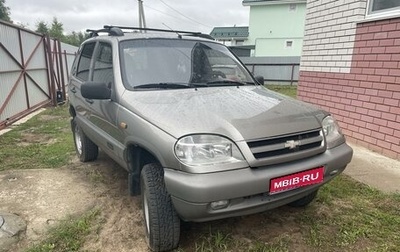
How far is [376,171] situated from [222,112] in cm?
285

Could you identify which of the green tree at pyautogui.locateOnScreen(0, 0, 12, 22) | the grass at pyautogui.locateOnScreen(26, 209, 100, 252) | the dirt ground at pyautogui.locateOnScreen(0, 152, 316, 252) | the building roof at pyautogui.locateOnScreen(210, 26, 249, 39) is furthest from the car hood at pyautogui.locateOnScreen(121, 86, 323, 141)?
the green tree at pyautogui.locateOnScreen(0, 0, 12, 22)

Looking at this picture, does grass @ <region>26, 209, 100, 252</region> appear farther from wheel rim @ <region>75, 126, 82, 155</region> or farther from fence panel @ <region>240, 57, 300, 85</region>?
fence panel @ <region>240, 57, 300, 85</region>

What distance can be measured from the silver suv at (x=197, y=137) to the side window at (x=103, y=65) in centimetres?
2

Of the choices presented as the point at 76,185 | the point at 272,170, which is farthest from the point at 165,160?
the point at 76,185

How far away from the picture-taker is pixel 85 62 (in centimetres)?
424

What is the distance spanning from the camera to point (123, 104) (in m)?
2.73

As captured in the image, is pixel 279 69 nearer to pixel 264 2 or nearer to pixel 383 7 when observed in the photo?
pixel 264 2

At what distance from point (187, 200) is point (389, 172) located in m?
3.25

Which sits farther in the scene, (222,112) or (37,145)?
(37,145)

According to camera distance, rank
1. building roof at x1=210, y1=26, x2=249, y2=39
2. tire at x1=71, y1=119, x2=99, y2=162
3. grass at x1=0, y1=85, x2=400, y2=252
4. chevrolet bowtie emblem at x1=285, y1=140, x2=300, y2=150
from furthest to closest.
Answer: building roof at x1=210, y1=26, x2=249, y2=39, tire at x1=71, y1=119, x2=99, y2=162, grass at x1=0, y1=85, x2=400, y2=252, chevrolet bowtie emblem at x1=285, y1=140, x2=300, y2=150

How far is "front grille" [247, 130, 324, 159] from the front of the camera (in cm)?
214

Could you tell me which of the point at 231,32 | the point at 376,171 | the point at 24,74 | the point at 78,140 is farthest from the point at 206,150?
the point at 231,32

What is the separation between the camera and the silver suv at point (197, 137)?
6.77 feet

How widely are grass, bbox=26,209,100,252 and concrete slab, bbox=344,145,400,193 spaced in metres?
3.15
